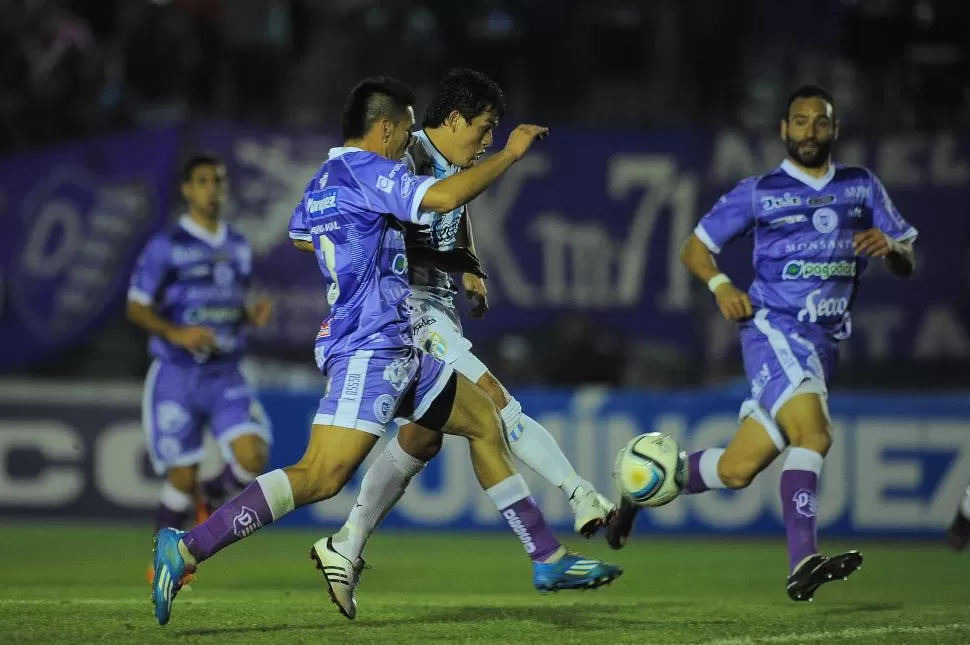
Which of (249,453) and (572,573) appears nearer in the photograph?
(572,573)

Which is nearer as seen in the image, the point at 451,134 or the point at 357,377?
the point at 357,377

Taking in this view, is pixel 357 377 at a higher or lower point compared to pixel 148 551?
higher

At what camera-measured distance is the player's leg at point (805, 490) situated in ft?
22.2

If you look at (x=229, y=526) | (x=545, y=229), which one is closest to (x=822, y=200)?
(x=229, y=526)

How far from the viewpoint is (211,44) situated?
14.5 m

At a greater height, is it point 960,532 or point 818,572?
point 818,572

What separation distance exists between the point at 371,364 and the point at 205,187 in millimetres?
4111

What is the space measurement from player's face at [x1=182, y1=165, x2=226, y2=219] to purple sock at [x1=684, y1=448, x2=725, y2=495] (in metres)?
3.74

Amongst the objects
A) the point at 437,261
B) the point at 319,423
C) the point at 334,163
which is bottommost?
the point at 319,423

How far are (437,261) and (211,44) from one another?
8.42 meters

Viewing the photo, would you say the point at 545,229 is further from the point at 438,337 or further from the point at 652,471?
the point at 438,337

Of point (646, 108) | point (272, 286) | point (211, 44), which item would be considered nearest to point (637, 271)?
point (646, 108)

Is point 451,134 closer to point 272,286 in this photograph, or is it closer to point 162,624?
point 162,624

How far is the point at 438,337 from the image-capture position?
22.5 feet
